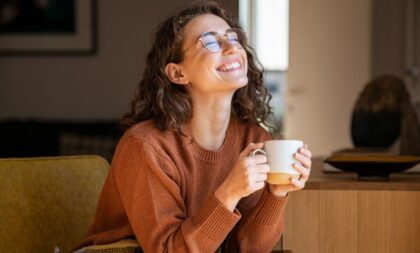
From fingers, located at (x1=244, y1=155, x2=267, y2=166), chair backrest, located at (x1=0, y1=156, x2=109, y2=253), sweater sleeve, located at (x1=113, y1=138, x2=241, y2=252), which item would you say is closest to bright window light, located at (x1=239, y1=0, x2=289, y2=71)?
chair backrest, located at (x1=0, y1=156, x2=109, y2=253)

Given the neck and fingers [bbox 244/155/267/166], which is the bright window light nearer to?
the neck

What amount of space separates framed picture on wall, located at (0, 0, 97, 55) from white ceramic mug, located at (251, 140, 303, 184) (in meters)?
3.73

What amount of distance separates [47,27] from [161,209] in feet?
12.4

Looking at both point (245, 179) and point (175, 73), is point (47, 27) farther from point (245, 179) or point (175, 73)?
point (245, 179)

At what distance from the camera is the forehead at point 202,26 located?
1.73 meters

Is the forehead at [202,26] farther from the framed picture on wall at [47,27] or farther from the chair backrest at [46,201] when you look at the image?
the framed picture on wall at [47,27]

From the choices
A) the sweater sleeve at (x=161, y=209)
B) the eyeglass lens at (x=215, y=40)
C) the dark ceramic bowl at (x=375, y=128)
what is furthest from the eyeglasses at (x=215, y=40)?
the dark ceramic bowl at (x=375, y=128)

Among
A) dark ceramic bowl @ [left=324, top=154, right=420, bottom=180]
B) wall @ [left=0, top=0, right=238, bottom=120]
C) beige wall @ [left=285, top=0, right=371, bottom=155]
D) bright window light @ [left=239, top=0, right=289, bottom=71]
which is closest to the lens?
dark ceramic bowl @ [left=324, top=154, right=420, bottom=180]

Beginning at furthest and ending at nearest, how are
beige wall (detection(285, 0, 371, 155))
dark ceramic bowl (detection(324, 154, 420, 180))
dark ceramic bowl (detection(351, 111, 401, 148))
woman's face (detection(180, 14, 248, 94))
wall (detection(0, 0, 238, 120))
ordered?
wall (detection(0, 0, 238, 120)) < beige wall (detection(285, 0, 371, 155)) < dark ceramic bowl (detection(351, 111, 401, 148)) < dark ceramic bowl (detection(324, 154, 420, 180)) < woman's face (detection(180, 14, 248, 94))

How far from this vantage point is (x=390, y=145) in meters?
3.07

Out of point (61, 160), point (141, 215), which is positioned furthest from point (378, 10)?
point (141, 215)

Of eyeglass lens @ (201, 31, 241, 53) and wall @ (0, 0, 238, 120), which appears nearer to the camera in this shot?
eyeglass lens @ (201, 31, 241, 53)

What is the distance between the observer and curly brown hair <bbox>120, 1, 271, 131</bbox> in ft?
5.71

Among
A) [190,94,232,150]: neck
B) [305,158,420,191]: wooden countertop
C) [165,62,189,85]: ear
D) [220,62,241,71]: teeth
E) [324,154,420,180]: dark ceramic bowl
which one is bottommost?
[305,158,420,191]: wooden countertop
